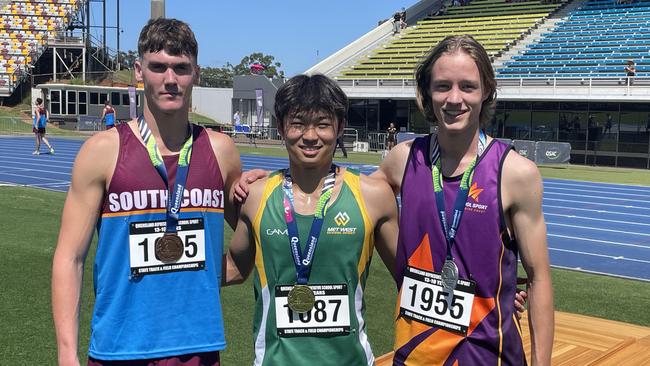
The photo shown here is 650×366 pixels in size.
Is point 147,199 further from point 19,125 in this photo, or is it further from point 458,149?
point 19,125

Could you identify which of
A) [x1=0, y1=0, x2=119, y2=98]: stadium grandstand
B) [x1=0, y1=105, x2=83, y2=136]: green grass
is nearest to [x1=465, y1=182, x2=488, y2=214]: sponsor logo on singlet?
[x1=0, y1=105, x2=83, y2=136]: green grass

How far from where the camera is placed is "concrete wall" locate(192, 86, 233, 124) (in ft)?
150

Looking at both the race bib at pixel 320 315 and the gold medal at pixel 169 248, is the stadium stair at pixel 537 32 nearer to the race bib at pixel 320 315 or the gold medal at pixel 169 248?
the race bib at pixel 320 315

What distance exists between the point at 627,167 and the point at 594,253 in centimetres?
1856

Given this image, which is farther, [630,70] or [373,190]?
[630,70]

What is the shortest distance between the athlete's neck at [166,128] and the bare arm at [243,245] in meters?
0.34

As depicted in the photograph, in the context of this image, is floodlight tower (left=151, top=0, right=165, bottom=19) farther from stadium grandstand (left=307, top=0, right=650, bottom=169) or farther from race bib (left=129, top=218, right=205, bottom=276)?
stadium grandstand (left=307, top=0, right=650, bottom=169)

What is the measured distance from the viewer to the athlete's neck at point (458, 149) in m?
2.56

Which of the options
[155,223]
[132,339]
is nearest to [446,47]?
[155,223]

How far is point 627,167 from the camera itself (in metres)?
26.0

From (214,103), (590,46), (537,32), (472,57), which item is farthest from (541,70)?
(472,57)

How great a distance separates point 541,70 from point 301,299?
29.9 meters

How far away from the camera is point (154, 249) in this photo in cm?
254

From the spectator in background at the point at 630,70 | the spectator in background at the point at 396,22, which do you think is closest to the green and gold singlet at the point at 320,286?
the spectator in background at the point at 630,70
